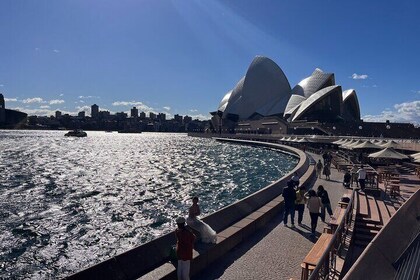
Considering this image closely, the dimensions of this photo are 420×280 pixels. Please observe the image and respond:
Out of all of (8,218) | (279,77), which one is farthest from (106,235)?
(279,77)

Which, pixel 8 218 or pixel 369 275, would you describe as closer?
pixel 369 275

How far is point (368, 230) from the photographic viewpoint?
8.61 meters

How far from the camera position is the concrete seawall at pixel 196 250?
228 inches

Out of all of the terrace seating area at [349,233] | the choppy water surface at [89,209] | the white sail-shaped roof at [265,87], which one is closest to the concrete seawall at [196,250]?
the terrace seating area at [349,233]

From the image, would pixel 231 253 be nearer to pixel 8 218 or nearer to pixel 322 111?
pixel 8 218

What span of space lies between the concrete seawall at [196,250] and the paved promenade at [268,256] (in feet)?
0.70

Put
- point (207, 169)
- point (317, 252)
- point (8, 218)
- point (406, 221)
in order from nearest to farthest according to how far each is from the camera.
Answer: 1. point (406, 221)
2. point (317, 252)
3. point (8, 218)
4. point (207, 169)

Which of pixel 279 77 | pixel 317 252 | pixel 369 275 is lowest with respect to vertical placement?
pixel 317 252

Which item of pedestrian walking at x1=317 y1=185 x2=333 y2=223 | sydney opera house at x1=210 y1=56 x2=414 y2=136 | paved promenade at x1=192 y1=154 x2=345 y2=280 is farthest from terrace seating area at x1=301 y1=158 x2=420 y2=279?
sydney opera house at x1=210 y1=56 x2=414 y2=136

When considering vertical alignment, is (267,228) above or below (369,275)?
below

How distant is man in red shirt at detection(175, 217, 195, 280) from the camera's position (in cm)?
552

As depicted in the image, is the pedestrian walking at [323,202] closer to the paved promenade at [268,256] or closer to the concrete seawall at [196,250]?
the paved promenade at [268,256]

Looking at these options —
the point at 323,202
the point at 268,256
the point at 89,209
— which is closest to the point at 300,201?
the point at 323,202

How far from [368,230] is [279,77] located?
94.7m
